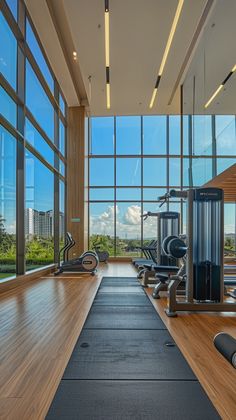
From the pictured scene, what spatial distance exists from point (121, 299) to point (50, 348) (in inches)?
89.3

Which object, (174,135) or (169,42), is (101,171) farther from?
(169,42)

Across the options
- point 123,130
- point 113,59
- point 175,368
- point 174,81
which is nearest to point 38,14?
point 113,59

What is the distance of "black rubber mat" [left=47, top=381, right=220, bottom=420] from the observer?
5.81 feet

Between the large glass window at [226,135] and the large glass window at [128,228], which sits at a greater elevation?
the large glass window at [226,135]

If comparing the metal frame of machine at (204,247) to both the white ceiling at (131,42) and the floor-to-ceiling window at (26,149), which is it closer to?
the floor-to-ceiling window at (26,149)

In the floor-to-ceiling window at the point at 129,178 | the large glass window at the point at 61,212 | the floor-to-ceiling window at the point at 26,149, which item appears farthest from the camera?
the floor-to-ceiling window at the point at 129,178

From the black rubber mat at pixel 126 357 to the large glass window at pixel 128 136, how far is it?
1070cm

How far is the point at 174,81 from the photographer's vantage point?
33.7 feet

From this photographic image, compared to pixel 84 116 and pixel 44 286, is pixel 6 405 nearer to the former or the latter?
pixel 44 286

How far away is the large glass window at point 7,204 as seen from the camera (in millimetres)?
6008

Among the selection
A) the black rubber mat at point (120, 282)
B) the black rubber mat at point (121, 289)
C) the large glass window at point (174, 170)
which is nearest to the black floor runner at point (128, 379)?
the black rubber mat at point (121, 289)

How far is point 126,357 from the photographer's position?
262 centimetres

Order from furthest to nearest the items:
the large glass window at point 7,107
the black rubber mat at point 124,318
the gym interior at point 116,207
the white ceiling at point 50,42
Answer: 1. the white ceiling at point 50,42
2. the large glass window at point 7,107
3. the black rubber mat at point 124,318
4. the gym interior at point 116,207

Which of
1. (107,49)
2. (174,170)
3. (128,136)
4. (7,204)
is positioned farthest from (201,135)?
(7,204)
